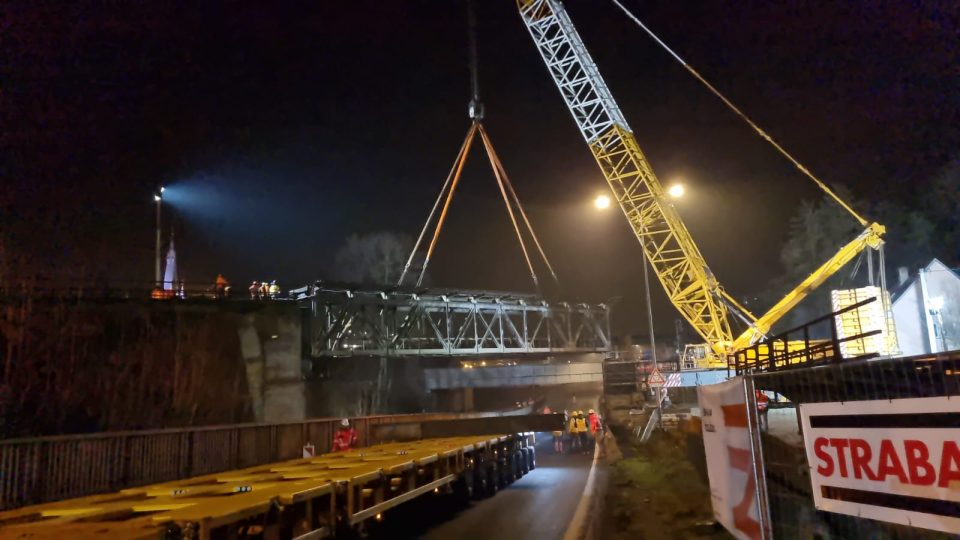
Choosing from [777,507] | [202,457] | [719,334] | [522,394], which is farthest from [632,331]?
→ [777,507]

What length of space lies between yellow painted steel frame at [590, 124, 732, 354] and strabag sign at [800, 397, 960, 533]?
100ft

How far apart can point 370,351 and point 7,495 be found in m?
25.8

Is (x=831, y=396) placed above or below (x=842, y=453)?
above

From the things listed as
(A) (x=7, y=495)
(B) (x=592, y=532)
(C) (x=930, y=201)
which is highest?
(C) (x=930, y=201)

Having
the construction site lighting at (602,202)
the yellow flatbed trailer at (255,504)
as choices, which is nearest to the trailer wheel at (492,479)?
the yellow flatbed trailer at (255,504)

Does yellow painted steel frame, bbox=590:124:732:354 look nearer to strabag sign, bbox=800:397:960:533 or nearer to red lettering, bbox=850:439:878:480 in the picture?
strabag sign, bbox=800:397:960:533

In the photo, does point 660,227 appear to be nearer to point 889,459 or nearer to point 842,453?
point 842,453

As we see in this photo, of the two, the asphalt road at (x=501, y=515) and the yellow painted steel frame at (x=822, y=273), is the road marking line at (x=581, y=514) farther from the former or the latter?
the yellow painted steel frame at (x=822, y=273)

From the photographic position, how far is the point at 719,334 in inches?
1389

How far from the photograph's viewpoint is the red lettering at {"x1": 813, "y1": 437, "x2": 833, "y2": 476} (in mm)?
5305

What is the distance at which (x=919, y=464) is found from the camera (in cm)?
440

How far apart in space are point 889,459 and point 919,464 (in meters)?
0.26

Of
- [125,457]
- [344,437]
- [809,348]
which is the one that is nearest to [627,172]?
[344,437]

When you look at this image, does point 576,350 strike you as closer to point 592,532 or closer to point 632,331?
point 632,331
